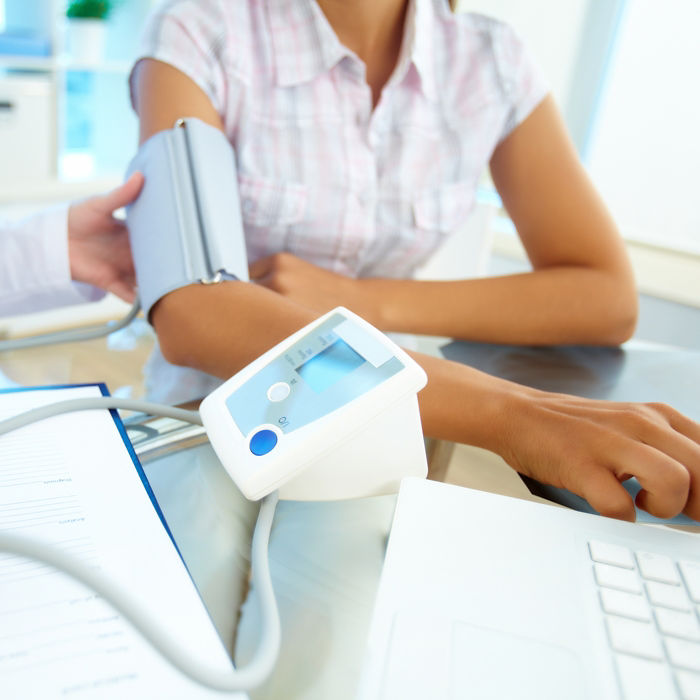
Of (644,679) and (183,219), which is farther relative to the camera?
(183,219)

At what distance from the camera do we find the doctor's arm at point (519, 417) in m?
0.41

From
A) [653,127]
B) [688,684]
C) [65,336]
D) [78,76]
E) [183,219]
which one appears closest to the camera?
[688,684]

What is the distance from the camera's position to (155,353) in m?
0.95

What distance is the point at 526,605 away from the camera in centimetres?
30

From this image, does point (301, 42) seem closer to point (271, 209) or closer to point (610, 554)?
point (271, 209)

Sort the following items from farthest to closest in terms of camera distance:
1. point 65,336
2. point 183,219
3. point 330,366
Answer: point 65,336, point 183,219, point 330,366

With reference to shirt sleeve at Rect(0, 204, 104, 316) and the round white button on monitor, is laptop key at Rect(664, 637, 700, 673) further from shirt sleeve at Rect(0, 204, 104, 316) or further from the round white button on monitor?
shirt sleeve at Rect(0, 204, 104, 316)

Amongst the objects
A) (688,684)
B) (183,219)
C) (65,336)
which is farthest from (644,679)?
(65,336)

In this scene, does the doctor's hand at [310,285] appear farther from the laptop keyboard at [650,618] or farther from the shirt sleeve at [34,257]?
the laptop keyboard at [650,618]

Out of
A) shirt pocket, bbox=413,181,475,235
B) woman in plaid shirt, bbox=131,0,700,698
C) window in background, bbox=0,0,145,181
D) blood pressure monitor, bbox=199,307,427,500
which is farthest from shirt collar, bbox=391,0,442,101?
window in background, bbox=0,0,145,181

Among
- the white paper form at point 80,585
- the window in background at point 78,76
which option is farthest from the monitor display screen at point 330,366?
the window in background at point 78,76

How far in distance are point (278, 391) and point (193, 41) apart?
0.56 metres

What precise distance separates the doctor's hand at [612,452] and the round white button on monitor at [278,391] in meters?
0.17

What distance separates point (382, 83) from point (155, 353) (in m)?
0.48
